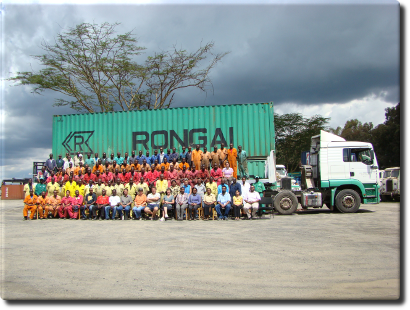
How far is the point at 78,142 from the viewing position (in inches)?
647

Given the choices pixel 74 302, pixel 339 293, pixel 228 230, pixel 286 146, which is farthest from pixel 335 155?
pixel 286 146

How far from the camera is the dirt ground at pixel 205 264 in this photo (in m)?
4.14

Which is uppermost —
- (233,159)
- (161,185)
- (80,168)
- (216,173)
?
(233,159)

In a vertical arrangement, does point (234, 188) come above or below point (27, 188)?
above

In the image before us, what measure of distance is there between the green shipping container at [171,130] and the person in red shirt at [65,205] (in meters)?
3.56

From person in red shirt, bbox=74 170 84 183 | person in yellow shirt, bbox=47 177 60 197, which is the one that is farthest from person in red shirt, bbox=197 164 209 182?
person in yellow shirt, bbox=47 177 60 197

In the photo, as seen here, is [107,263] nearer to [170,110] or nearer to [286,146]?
[170,110]

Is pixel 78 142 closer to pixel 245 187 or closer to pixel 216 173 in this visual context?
pixel 216 173

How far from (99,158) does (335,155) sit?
34.6 ft

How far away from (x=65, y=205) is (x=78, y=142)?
14.4 feet

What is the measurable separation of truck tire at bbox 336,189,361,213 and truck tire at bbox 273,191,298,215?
1.66 metres

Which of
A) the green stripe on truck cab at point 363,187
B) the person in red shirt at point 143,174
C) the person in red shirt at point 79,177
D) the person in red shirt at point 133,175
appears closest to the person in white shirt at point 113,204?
the person in red shirt at point 133,175

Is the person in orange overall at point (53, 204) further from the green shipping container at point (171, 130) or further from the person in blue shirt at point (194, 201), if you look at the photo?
the person in blue shirt at point (194, 201)

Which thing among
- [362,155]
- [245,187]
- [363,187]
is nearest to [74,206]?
[245,187]
